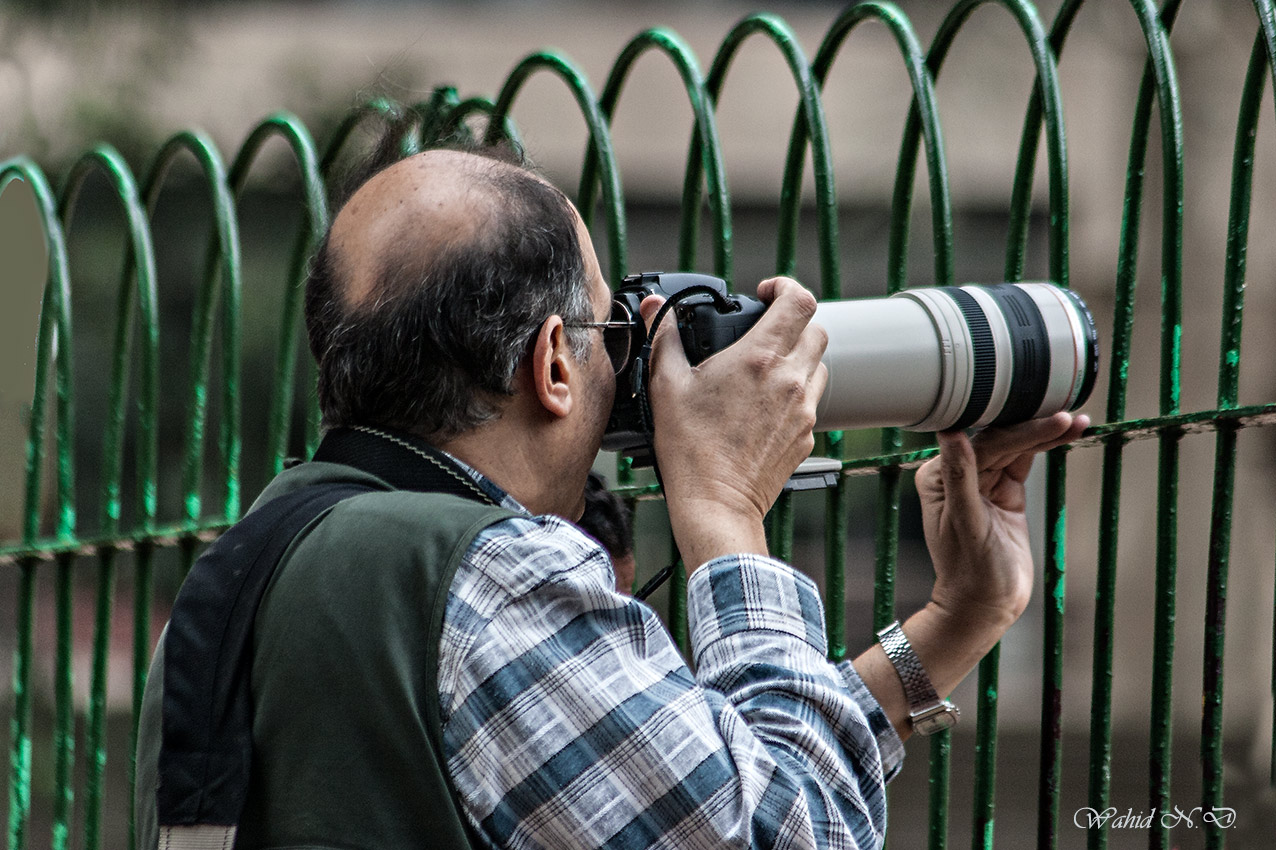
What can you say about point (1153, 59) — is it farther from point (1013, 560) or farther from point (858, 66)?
point (858, 66)

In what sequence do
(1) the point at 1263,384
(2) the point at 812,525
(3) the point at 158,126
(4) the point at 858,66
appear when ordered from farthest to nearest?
1. (4) the point at 858,66
2. (2) the point at 812,525
3. (1) the point at 1263,384
4. (3) the point at 158,126

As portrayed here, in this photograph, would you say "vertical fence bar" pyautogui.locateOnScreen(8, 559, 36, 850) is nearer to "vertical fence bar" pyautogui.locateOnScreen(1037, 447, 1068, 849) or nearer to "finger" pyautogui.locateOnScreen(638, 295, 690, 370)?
"finger" pyautogui.locateOnScreen(638, 295, 690, 370)

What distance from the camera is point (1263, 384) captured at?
714 centimetres

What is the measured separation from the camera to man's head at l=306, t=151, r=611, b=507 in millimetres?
1401

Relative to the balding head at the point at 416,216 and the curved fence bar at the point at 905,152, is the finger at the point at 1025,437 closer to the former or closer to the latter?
the curved fence bar at the point at 905,152

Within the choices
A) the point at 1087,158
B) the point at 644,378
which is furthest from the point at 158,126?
the point at 1087,158

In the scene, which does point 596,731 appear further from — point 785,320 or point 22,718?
point 22,718

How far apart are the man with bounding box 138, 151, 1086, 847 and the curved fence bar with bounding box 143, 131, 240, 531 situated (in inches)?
37.1

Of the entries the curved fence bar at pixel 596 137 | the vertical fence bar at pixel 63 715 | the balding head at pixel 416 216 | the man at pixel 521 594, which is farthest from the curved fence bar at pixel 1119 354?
the vertical fence bar at pixel 63 715

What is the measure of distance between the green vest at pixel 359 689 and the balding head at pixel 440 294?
0.17 m

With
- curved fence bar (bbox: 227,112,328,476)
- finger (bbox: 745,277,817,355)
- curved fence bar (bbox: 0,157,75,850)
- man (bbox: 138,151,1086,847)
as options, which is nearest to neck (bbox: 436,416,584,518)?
man (bbox: 138,151,1086,847)

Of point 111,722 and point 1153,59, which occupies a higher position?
point 1153,59

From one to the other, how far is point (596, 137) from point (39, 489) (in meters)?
1.50

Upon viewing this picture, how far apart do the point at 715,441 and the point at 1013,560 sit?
594mm
